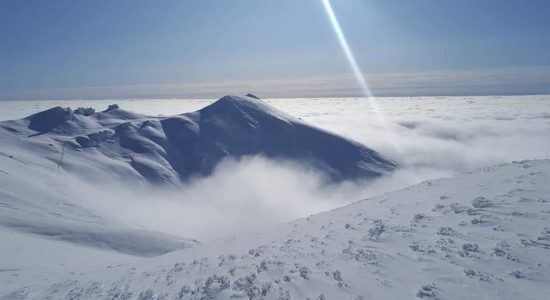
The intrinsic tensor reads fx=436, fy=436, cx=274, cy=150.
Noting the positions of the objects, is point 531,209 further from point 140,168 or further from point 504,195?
point 140,168

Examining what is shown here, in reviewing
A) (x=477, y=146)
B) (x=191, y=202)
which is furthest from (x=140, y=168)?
(x=477, y=146)

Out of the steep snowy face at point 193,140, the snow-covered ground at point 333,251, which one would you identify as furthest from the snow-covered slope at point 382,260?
the steep snowy face at point 193,140

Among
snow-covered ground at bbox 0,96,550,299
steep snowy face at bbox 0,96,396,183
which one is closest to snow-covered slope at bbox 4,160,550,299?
snow-covered ground at bbox 0,96,550,299

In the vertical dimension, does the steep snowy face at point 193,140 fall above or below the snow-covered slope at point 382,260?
below

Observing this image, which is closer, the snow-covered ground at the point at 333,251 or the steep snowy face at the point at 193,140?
the snow-covered ground at the point at 333,251

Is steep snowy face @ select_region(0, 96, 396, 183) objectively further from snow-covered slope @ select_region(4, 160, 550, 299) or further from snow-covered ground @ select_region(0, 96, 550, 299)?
snow-covered slope @ select_region(4, 160, 550, 299)

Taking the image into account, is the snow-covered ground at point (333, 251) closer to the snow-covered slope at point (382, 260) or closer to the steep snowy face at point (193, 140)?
the snow-covered slope at point (382, 260)
